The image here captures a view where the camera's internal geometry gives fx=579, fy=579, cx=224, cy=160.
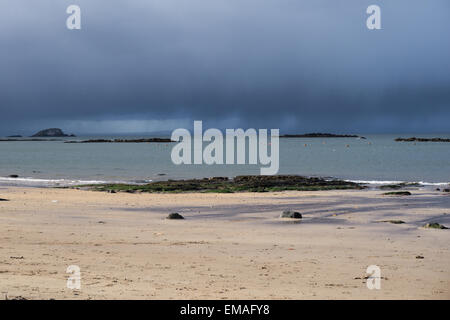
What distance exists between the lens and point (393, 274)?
1311 centimetres

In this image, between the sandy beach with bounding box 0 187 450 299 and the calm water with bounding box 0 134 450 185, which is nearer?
the sandy beach with bounding box 0 187 450 299

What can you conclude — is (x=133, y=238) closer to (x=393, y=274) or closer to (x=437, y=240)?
(x=393, y=274)

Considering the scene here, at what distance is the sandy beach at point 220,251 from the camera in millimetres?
11461

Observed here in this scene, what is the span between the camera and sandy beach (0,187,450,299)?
11.5 meters

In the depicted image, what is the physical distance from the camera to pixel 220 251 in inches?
622

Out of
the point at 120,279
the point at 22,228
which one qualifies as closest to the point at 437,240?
the point at 120,279

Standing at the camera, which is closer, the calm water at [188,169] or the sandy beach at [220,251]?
the sandy beach at [220,251]

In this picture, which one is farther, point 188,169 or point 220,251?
point 188,169

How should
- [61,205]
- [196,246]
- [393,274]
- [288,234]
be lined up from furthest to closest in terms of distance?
1. [61,205]
2. [288,234]
3. [196,246]
4. [393,274]
